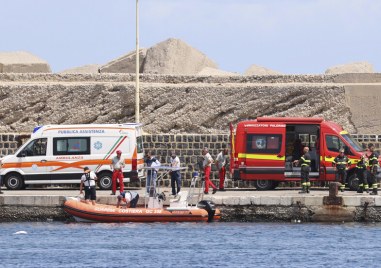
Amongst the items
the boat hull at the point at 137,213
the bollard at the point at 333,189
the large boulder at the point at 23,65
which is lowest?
the boat hull at the point at 137,213

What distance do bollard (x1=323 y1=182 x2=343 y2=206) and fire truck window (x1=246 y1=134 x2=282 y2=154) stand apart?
3012 mm

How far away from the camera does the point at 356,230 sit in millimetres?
43500

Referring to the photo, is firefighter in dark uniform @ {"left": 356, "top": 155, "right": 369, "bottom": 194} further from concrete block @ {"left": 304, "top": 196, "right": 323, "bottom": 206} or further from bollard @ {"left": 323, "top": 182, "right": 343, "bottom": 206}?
concrete block @ {"left": 304, "top": 196, "right": 323, "bottom": 206}

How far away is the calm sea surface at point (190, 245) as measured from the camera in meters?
38.8

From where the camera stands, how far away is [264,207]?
44781mm

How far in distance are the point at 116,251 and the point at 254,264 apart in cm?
382

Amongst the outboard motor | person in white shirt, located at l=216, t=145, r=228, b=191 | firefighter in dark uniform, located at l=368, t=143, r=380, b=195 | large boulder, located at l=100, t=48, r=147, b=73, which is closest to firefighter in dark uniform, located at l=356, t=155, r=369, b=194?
firefighter in dark uniform, located at l=368, t=143, r=380, b=195

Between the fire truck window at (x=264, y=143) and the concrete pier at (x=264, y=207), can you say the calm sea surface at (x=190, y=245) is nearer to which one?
the concrete pier at (x=264, y=207)

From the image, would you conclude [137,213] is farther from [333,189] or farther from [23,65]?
[23,65]

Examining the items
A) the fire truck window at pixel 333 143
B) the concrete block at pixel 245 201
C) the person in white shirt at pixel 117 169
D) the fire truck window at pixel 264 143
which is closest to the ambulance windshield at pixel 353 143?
the fire truck window at pixel 333 143

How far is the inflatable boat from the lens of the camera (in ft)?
144

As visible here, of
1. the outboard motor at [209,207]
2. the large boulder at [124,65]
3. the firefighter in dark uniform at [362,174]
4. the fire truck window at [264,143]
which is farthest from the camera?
the large boulder at [124,65]

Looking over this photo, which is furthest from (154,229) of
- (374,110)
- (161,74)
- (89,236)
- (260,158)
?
(161,74)

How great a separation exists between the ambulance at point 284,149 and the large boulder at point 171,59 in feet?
63.3
